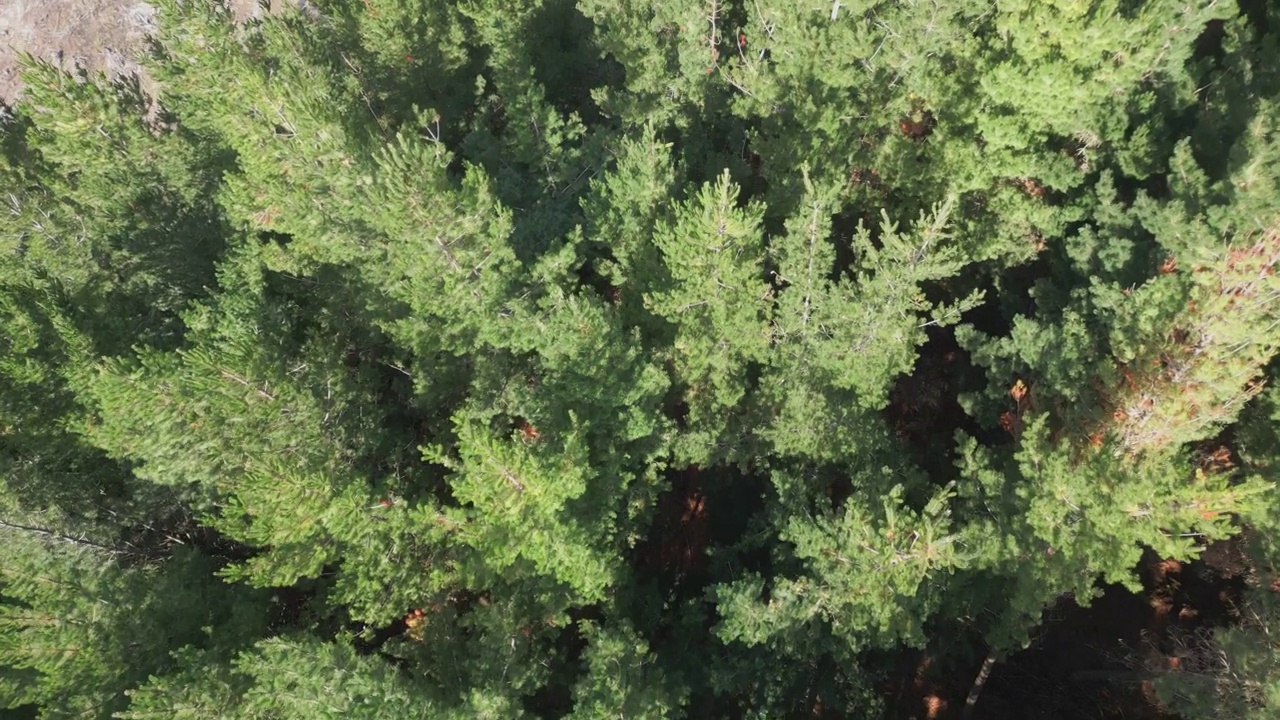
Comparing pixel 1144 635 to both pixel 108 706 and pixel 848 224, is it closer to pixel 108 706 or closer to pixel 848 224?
pixel 848 224

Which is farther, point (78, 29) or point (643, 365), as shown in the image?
point (78, 29)

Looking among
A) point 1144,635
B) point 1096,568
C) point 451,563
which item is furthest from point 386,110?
point 1144,635

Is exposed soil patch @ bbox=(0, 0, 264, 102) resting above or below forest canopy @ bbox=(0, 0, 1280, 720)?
above

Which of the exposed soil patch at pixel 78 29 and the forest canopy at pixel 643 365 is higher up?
the exposed soil patch at pixel 78 29

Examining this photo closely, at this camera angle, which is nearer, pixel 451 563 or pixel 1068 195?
pixel 451 563

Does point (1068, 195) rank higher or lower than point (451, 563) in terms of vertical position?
higher

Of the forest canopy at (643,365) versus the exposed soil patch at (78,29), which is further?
the exposed soil patch at (78,29)

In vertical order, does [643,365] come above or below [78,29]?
below

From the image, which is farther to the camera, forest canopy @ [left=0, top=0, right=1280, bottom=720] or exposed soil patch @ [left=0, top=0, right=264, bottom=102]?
exposed soil patch @ [left=0, top=0, right=264, bottom=102]
